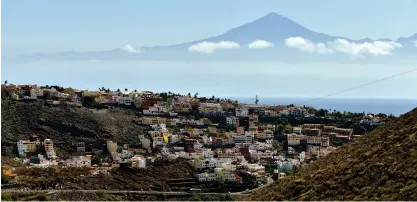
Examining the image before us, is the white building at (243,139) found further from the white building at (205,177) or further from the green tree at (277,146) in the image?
the white building at (205,177)

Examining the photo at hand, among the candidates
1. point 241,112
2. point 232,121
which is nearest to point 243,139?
point 232,121

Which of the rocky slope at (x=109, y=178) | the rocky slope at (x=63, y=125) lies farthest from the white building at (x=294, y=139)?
the rocky slope at (x=109, y=178)

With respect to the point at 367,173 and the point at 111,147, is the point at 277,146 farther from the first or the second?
the point at 367,173

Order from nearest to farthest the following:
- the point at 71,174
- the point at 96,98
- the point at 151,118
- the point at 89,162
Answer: the point at 71,174
the point at 89,162
the point at 151,118
the point at 96,98

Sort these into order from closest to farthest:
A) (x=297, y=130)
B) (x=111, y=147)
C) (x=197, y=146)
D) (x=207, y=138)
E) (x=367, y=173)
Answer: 1. (x=367, y=173)
2. (x=111, y=147)
3. (x=197, y=146)
4. (x=207, y=138)
5. (x=297, y=130)

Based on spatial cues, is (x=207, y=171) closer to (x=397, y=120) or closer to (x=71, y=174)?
(x=71, y=174)

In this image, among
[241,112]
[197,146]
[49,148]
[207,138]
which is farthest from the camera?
[241,112]

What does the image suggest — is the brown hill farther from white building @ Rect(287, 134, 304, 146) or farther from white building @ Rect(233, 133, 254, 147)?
white building @ Rect(233, 133, 254, 147)

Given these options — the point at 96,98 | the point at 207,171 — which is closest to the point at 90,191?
the point at 207,171
